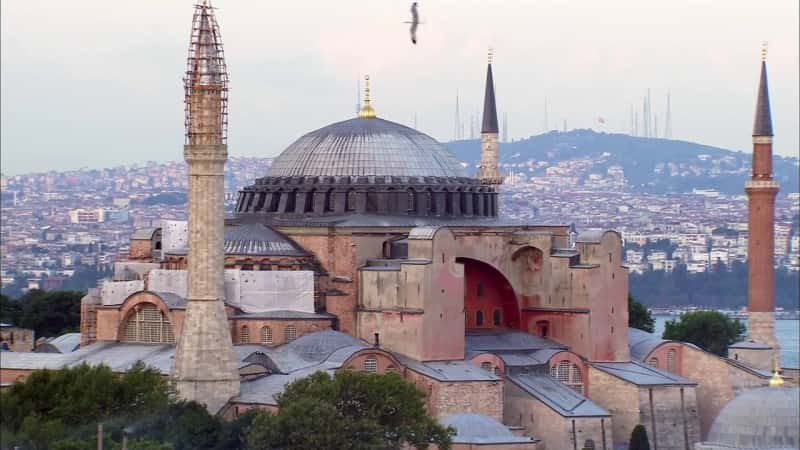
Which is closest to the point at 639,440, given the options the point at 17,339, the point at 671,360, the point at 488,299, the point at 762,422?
the point at 671,360

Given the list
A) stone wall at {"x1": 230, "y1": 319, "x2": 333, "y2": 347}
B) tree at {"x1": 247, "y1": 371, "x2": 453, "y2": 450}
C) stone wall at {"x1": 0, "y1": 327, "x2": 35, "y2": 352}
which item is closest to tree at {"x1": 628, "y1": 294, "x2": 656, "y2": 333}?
stone wall at {"x1": 0, "y1": 327, "x2": 35, "y2": 352}

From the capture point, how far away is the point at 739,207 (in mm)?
150375

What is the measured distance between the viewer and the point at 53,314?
62.1m

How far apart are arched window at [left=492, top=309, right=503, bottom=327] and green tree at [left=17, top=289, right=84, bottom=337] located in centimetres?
1441

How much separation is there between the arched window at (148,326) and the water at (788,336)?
54.2m

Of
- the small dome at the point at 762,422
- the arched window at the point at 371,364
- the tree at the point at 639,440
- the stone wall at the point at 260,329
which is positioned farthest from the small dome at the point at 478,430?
the small dome at the point at 762,422

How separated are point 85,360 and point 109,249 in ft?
215

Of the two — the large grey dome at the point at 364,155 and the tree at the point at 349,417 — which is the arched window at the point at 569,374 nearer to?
the large grey dome at the point at 364,155

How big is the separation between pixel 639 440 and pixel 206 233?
8.84m

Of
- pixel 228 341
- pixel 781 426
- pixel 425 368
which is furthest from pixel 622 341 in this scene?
pixel 781 426

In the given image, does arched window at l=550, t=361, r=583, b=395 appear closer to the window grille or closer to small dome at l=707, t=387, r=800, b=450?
the window grille

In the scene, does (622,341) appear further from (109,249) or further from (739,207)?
(739,207)

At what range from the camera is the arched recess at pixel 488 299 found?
49844mm

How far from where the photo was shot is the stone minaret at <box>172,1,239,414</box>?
43562 millimetres
